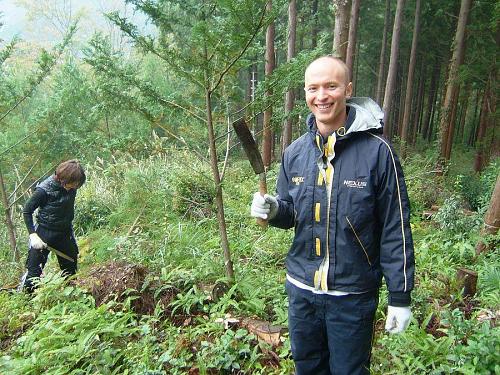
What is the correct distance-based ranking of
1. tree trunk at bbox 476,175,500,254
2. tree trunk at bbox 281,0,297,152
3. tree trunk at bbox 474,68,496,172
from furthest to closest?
tree trunk at bbox 474,68,496,172 < tree trunk at bbox 281,0,297,152 < tree trunk at bbox 476,175,500,254

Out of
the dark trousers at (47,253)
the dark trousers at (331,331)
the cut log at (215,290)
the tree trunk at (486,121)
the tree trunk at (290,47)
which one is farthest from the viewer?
the tree trunk at (486,121)

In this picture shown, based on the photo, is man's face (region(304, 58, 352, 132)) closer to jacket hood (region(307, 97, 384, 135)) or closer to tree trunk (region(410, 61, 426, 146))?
jacket hood (region(307, 97, 384, 135))

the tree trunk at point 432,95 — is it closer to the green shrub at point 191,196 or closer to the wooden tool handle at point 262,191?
the green shrub at point 191,196

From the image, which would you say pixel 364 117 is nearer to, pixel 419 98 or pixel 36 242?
pixel 36 242

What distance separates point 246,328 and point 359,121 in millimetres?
2177

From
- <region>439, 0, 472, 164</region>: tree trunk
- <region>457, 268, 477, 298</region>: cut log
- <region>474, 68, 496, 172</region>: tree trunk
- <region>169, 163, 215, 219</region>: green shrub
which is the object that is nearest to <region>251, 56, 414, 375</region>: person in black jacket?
<region>457, 268, 477, 298</region>: cut log

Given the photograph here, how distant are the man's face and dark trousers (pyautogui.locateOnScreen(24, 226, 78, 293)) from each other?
3.86 metres

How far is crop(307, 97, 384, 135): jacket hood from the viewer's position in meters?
1.99

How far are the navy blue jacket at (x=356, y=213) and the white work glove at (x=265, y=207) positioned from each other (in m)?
0.17

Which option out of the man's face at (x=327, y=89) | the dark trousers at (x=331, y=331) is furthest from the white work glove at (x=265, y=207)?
the man's face at (x=327, y=89)

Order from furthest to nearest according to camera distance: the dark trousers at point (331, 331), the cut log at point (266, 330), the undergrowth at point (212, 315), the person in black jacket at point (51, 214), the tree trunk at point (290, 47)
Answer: the tree trunk at point (290, 47)
the person in black jacket at point (51, 214)
the cut log at point (266, 330)
the undergrowth at point (212, 315)
the dark trousers at point (331, 331)

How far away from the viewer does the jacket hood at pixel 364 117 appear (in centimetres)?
199

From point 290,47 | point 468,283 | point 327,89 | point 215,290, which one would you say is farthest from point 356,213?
point 290,47

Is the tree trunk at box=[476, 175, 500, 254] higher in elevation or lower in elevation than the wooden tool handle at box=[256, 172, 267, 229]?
lower
